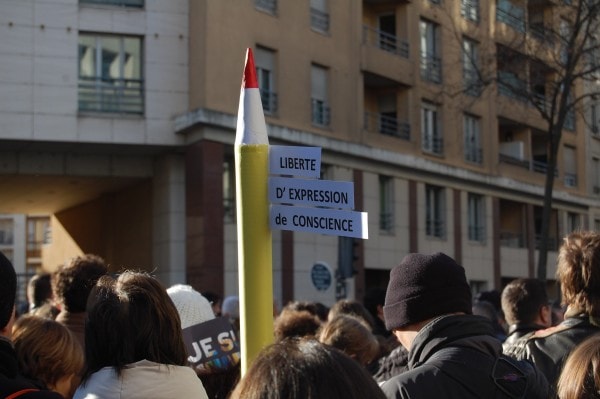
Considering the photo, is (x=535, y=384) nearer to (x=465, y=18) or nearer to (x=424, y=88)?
(x=424, y=88)

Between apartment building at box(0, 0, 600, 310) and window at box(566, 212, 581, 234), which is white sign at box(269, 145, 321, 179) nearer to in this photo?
apartment building at box(0, 0, 600, 310)

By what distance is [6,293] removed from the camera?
3.21m

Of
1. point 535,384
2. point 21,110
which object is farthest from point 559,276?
point 21,110

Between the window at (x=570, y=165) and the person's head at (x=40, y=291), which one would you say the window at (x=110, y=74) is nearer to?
the person's head at (x=40, y=291)

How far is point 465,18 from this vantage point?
32000mm

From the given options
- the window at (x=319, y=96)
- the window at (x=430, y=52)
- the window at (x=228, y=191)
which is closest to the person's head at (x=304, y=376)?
the window at (x=228, y=191)

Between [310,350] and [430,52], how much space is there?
29156 mm

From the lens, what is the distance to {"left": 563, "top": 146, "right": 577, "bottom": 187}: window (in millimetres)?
39219

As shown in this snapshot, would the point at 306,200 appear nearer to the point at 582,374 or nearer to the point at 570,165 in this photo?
the point at 582,374

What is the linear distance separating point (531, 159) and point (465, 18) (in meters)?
6.93

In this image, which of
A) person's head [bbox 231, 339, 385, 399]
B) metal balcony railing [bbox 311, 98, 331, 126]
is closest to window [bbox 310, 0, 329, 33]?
metal balcony railing [bbox 311, 98, 331, 126]

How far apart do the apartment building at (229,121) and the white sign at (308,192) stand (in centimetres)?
1268

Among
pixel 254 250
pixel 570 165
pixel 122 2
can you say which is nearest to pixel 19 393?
pixel 254 250

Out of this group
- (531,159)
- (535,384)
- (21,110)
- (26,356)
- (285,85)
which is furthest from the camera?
(531,159)
